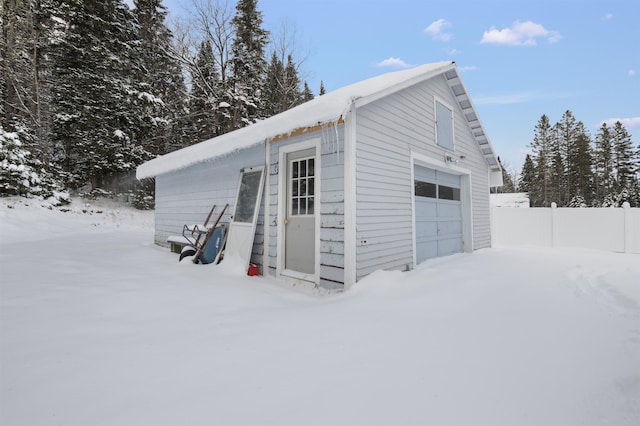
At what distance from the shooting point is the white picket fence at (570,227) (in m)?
9.34

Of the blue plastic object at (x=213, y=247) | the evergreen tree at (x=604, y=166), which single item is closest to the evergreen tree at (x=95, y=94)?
the blue plastic object at (x=213, y=247)

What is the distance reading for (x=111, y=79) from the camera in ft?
48.5

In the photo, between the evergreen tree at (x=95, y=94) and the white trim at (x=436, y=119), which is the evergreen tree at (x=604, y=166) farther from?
the evergreen tree at (x=95, y=94)

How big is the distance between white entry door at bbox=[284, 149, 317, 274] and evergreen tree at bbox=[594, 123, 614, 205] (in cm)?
3849

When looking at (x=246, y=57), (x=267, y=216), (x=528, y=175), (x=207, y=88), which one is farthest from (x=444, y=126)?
(x=528, y=175)

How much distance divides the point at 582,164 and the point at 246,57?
33519 mm

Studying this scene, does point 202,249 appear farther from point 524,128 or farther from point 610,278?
point 524,128

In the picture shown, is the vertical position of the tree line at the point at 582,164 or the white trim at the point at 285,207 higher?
the tree line at the point at 582,164

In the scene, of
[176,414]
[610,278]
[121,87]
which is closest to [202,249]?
[176,414]

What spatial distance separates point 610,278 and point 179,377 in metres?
6.01

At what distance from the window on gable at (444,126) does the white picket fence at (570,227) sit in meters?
5.89

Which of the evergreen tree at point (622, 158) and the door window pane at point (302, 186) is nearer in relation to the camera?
the door window pane at point (302, 186)

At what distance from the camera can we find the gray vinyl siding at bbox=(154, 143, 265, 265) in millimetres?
5963

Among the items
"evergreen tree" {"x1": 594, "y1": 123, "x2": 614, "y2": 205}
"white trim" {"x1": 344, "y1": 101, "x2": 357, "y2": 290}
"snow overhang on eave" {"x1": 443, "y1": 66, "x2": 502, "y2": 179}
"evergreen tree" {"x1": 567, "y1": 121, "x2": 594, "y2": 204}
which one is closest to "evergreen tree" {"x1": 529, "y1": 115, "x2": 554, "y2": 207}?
"evergreen tree" {"x1": 567, "y1": 121, "x2": 594, "y2": 204}
